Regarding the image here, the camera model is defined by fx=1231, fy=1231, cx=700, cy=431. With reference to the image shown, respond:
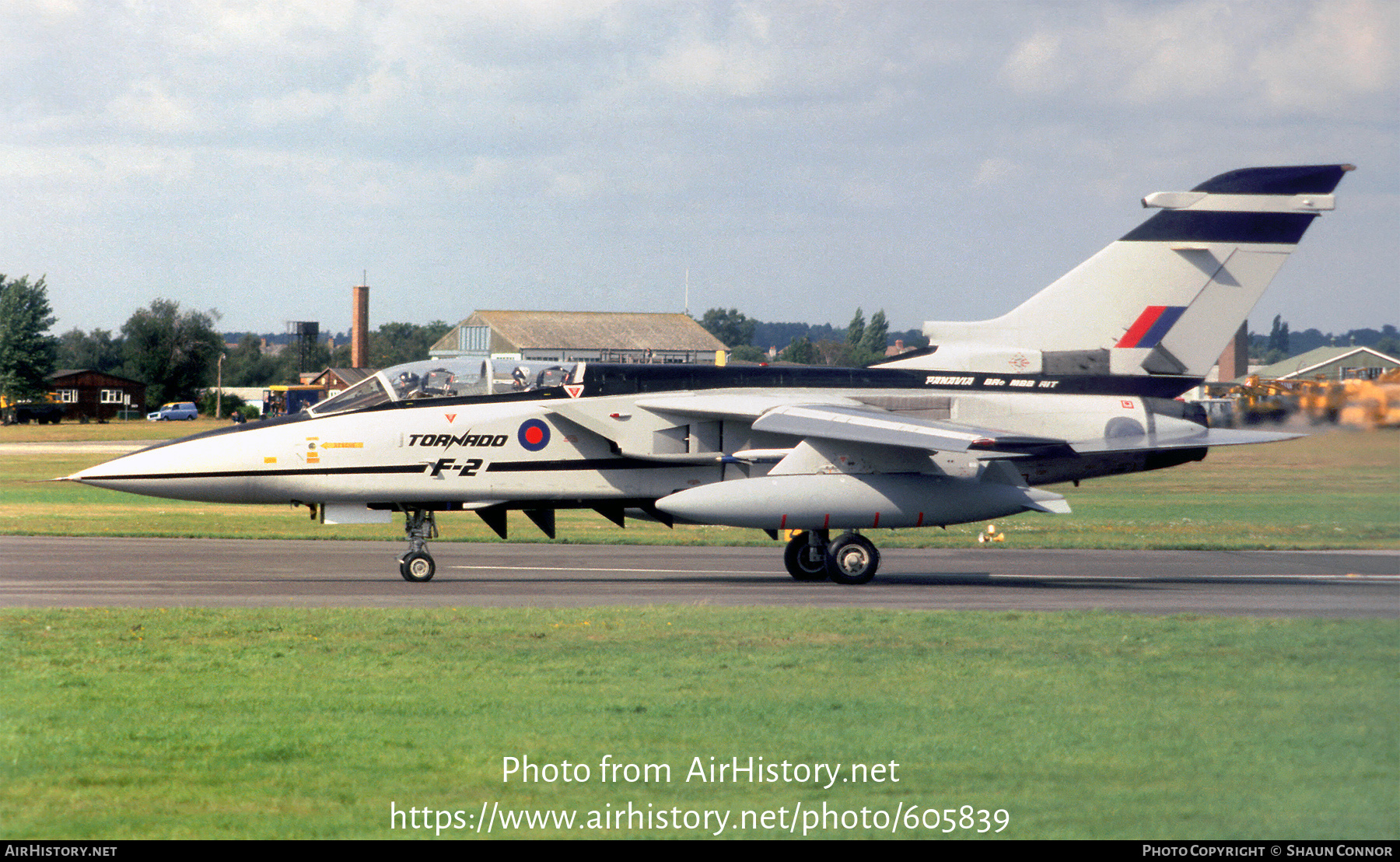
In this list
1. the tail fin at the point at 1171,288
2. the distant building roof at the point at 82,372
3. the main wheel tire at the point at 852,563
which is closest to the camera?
the main wheel tire at the point at 852,563

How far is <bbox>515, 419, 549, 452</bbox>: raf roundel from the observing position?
17406mm

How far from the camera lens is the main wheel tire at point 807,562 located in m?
17.7

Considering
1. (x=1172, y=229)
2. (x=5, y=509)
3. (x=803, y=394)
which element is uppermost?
(x=1172, y=229)

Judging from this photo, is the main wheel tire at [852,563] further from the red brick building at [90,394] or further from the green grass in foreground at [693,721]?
the red brick building at [90,394]

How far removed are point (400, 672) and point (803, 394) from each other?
9422mm

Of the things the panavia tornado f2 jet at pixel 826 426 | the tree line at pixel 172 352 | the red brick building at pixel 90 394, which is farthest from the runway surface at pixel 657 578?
the red brick building at pixel 90 394

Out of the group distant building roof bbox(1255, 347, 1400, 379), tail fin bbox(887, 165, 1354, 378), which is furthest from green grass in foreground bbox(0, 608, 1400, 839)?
tail fin bbox(887, 165, 1354, 378)

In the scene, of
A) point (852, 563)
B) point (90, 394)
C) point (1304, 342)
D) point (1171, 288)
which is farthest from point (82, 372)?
point (1304, 342)

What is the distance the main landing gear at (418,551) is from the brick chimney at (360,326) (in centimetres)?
680

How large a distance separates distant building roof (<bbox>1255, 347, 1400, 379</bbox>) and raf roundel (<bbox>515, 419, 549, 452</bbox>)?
31.2 ft

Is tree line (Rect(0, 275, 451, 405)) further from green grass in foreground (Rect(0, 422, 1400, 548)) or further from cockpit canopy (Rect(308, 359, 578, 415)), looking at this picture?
cockpit canopy (Rect(308, 359, 578, 415))
